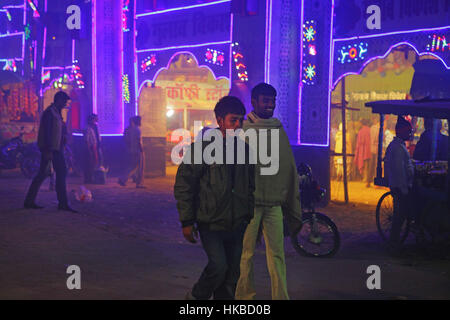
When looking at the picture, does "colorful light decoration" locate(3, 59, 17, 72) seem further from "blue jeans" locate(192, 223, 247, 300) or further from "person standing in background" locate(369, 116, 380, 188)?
"blue jeans" locate(192, 223, 247, 300)

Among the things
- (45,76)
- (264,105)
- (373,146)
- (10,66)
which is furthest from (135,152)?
(10,66)

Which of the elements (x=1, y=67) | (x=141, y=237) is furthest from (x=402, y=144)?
(x=1, y=67)

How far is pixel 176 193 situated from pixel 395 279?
328cm

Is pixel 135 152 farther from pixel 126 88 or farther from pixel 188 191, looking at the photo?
pixel 188 191

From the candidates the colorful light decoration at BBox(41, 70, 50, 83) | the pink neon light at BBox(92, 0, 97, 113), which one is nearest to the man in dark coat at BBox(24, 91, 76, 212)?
the pink neon light at BBox(92, 0, 97, 113)

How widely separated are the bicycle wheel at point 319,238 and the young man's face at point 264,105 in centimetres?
297

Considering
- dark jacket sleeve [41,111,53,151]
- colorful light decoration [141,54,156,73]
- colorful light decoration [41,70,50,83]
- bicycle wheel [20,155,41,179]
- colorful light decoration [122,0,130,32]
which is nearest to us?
dark jacket sleeve [41,111,53,151]

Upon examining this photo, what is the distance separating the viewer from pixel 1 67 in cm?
3012

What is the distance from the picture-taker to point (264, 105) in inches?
222

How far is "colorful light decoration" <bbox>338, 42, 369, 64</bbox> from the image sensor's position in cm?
1373

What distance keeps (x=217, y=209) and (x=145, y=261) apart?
306 cm

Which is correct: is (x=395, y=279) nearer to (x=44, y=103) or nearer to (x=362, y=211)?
(x=362, y=211)

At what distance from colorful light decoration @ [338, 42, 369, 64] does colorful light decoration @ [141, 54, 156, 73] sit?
7.12m
